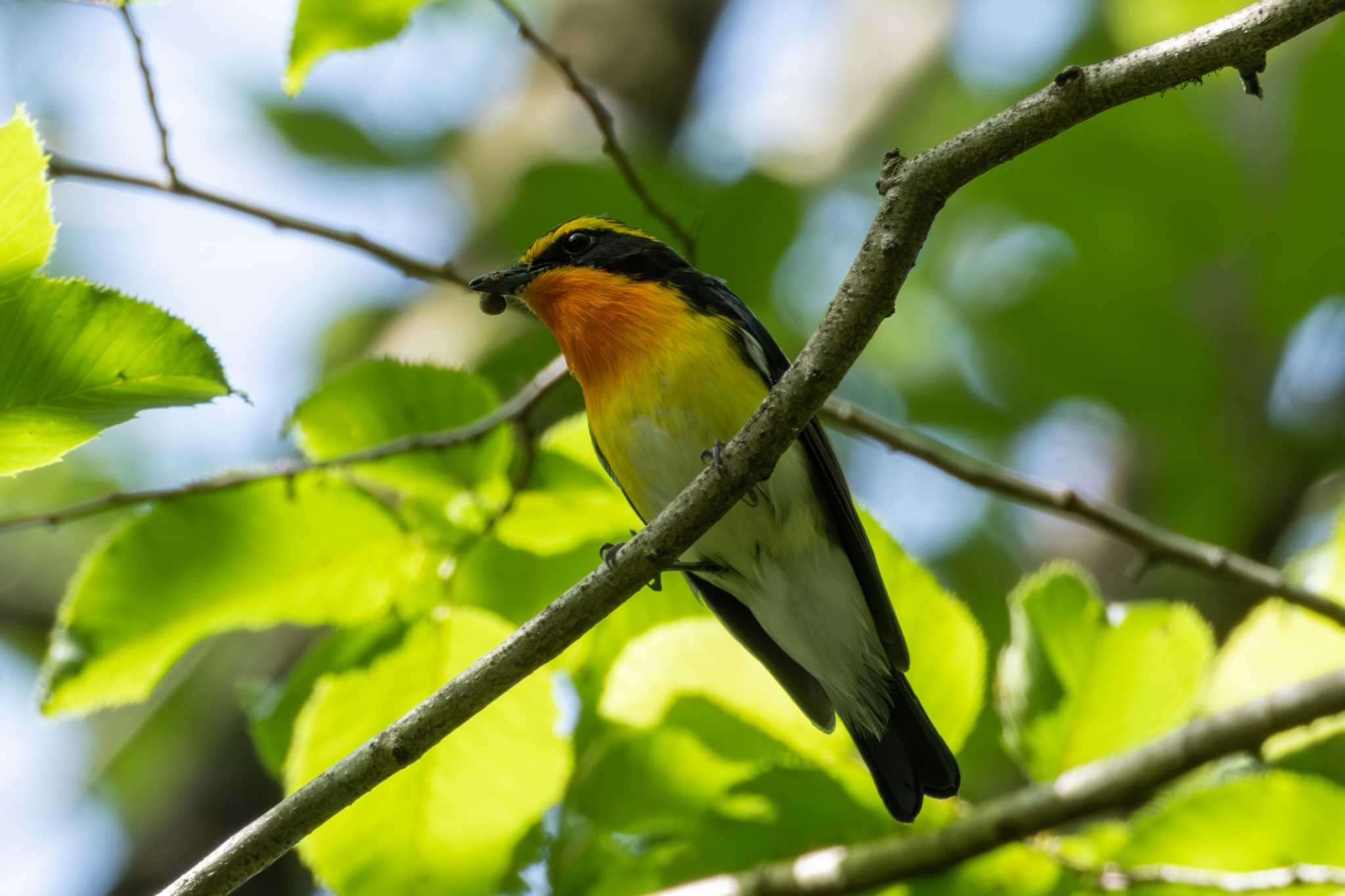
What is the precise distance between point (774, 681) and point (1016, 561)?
469cm

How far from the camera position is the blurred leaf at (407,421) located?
3.68 m

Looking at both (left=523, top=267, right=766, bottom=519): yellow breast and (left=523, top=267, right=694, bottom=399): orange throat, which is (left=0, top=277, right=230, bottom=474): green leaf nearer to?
(left=523, top=267, right=766, bottom=519): yellow breast

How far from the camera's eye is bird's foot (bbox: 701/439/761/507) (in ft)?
9.00

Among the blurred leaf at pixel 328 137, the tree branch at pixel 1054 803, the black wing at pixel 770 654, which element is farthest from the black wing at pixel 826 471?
the blurred leaf at pixel 328 137

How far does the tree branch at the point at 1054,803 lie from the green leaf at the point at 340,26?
8.00 ft

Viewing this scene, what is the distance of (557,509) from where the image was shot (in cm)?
381

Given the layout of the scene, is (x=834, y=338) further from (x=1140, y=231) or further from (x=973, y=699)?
(x=1140, y=231)

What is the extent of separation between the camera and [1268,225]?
694 centimetres

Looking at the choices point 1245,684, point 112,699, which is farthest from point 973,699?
point 112,699

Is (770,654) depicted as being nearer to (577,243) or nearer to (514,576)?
(514,576)

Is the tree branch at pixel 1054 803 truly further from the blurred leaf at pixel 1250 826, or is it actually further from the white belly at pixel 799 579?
the white belly at pixel 799 579

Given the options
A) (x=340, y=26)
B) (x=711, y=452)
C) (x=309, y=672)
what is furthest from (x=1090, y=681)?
(x=340, y=26)

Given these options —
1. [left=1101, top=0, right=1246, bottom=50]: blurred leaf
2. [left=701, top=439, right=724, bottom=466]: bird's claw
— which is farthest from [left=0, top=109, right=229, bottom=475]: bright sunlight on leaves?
[left=1101, top=0, right=1246, bottom=50]: blurred leaf

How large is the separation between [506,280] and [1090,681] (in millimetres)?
2443
